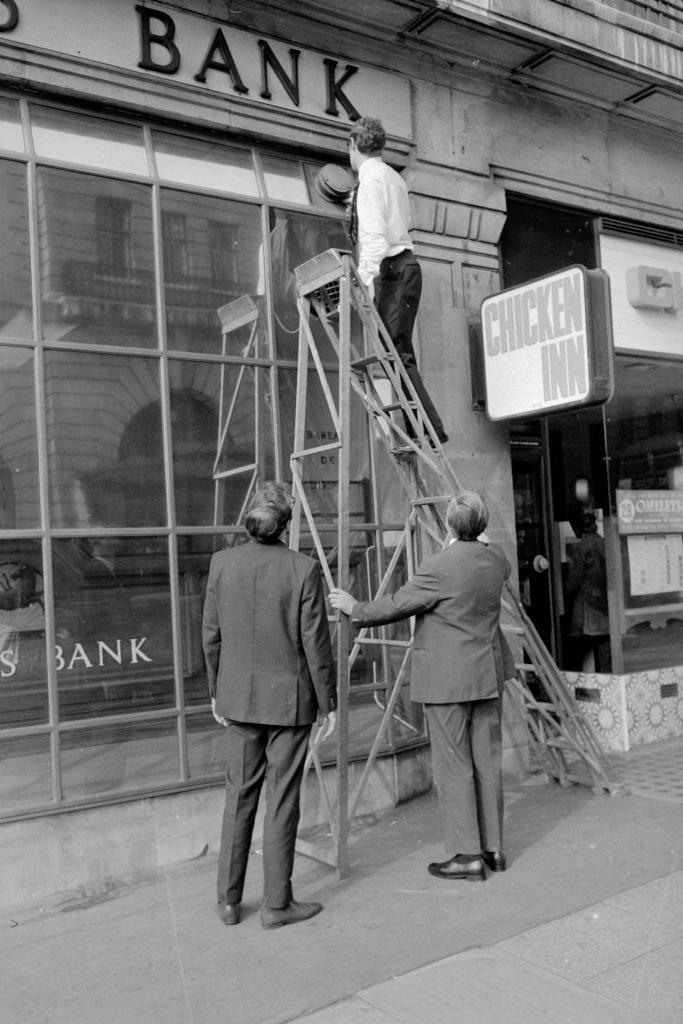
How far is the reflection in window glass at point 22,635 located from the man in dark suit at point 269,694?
4.26 feet

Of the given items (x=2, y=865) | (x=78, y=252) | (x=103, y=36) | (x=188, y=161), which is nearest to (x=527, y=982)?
(x=2, y=865)

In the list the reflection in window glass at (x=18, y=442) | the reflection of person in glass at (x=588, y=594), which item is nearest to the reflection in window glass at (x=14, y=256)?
the reflection in window glass at (x=18, y=442)

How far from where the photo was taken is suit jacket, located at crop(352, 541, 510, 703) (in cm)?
509

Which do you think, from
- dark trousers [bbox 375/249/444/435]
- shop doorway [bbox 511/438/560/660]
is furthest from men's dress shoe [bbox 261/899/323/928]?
shop doorway [bbox 511/438/560/660]

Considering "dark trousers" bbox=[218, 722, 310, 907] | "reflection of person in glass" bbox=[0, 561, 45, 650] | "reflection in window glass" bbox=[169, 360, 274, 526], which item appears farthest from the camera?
"reflection in window glass" bbox=[169, 360, 274, 526]

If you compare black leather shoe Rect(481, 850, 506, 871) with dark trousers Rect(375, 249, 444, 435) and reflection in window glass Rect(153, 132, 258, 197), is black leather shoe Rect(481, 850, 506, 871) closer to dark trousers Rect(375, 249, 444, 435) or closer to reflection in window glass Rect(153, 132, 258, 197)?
dark trousers Rect(375, 249, 444, 435)

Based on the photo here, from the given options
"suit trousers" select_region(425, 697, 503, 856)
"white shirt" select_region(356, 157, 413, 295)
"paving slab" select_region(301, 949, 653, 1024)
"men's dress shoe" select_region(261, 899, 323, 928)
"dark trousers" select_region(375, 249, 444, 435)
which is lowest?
"paving slab" select_region(301, 949, 653, 1024)

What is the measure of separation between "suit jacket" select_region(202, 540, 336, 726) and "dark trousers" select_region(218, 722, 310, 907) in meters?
0.12

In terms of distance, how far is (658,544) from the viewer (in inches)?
352

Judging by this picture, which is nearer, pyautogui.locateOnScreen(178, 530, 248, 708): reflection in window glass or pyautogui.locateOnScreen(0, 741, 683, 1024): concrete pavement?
pyautogui.locateOnScreen(0, 741, 683, 1024): concrete pavement

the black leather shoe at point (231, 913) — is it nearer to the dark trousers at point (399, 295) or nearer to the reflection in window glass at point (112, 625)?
the reflection in window glass at point (112, 625)

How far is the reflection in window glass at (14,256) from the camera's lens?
5.61 meters

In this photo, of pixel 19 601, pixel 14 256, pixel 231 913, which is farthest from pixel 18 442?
pixel 231 913

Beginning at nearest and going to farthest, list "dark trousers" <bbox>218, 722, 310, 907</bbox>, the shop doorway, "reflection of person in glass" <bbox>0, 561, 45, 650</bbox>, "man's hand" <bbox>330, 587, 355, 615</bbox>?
"dark trousers" <bbox>218, 722, 310, 907</bbox>
"man's hand" <bbox>330, 587, 355, 615</bbox>
"reflection of person in glass" <bbox>0, 561, 45, 650</bbox>
the shop doorway
